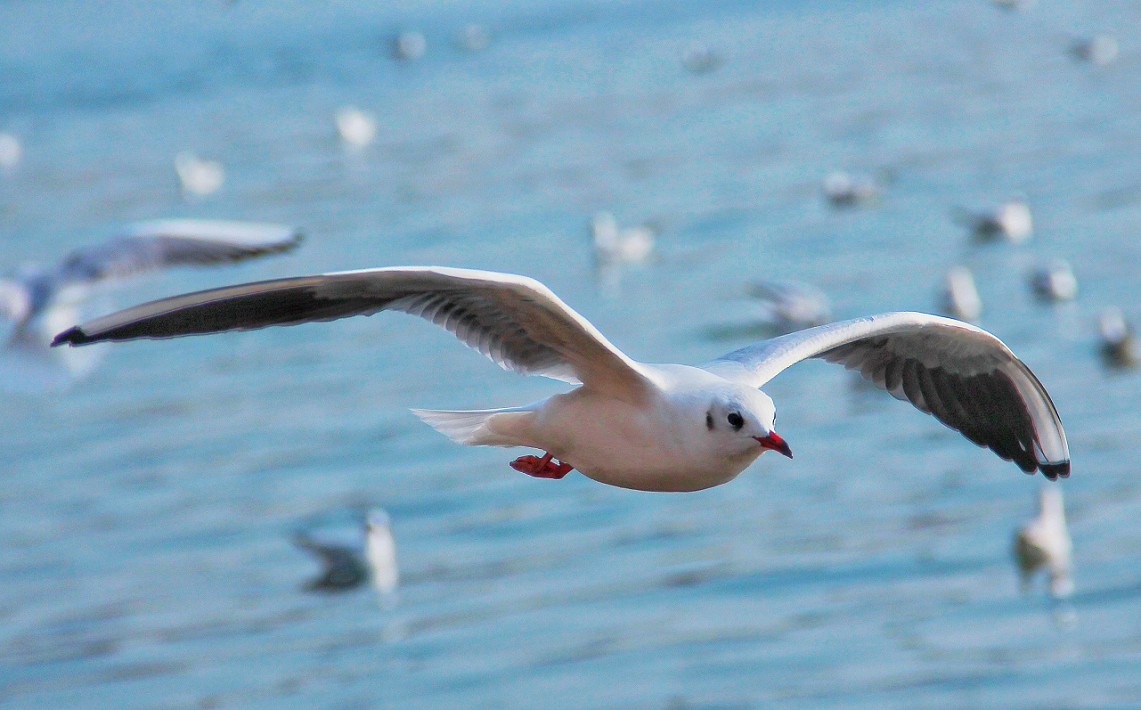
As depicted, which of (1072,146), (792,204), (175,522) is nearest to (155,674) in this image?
(175,522)

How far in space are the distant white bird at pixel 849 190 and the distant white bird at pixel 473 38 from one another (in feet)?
62.0

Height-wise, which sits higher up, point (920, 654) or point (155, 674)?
point (155, 674)

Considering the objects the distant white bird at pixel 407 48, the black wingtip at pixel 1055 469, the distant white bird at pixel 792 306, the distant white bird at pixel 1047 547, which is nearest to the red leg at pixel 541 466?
the black wingtip at pixel 1055 469

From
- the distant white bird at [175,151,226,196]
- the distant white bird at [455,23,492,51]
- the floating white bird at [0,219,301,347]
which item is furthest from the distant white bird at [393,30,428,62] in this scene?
the floating white bird at [0,219,301,347]

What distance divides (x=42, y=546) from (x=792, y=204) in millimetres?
10920

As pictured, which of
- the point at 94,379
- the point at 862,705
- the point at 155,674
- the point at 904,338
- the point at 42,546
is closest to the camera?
the point at 904,338

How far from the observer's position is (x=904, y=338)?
616 cm

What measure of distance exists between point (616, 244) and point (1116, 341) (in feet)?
19.6

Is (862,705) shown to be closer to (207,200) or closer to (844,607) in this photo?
(844,607)

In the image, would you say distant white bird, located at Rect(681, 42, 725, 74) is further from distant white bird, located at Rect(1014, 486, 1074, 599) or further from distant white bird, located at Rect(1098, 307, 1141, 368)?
distant white bird, located at Rect(1014, 486, 1074, 599)

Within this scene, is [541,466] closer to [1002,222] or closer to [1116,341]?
[1116,341]

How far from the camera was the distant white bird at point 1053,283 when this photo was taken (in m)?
15.8

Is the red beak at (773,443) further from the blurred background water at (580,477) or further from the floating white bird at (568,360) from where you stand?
the blurred background water at (580,477)

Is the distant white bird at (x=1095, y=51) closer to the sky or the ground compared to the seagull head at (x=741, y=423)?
closer to the sky
